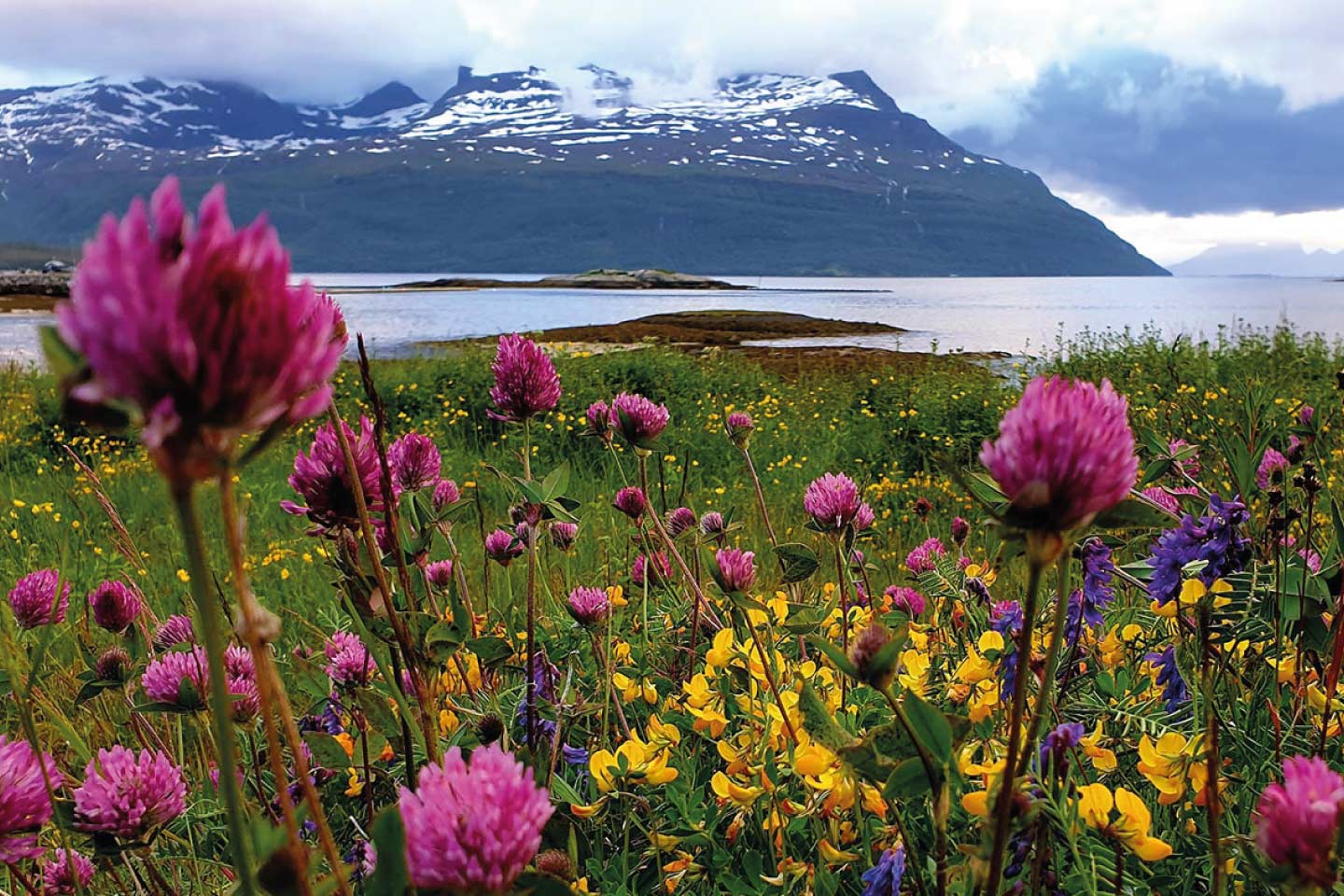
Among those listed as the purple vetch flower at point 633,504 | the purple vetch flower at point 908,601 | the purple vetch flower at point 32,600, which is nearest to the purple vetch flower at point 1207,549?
the purple vetch flower at point 908,601

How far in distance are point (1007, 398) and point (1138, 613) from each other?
4939 mm

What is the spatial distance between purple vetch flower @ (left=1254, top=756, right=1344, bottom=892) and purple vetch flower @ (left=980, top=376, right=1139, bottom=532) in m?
0.21

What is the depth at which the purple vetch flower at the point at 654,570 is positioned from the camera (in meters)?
1.94

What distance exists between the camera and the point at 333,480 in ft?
3.23

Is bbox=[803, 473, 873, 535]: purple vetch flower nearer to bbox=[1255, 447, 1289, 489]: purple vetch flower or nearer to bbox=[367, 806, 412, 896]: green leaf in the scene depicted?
bbox=[1255, 447, 1289, 489]: purple vetch flower

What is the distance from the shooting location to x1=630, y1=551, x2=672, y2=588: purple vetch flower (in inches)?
76.2

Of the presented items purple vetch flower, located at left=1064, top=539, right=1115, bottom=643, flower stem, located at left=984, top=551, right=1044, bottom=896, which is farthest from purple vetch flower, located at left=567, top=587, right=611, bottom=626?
flower stem, located at left=984, top=551, right=1044, bottom=896

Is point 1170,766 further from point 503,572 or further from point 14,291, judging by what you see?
point 14,291

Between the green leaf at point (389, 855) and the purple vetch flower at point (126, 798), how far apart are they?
51 cm

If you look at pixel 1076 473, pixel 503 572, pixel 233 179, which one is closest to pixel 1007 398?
pixel 503 572

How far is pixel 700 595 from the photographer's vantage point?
4.92ft

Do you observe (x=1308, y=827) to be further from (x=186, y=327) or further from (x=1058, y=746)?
(x=186, y=327)

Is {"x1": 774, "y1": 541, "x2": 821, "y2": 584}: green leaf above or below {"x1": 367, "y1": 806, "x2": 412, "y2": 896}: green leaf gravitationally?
below

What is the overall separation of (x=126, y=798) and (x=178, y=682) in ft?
1.05
